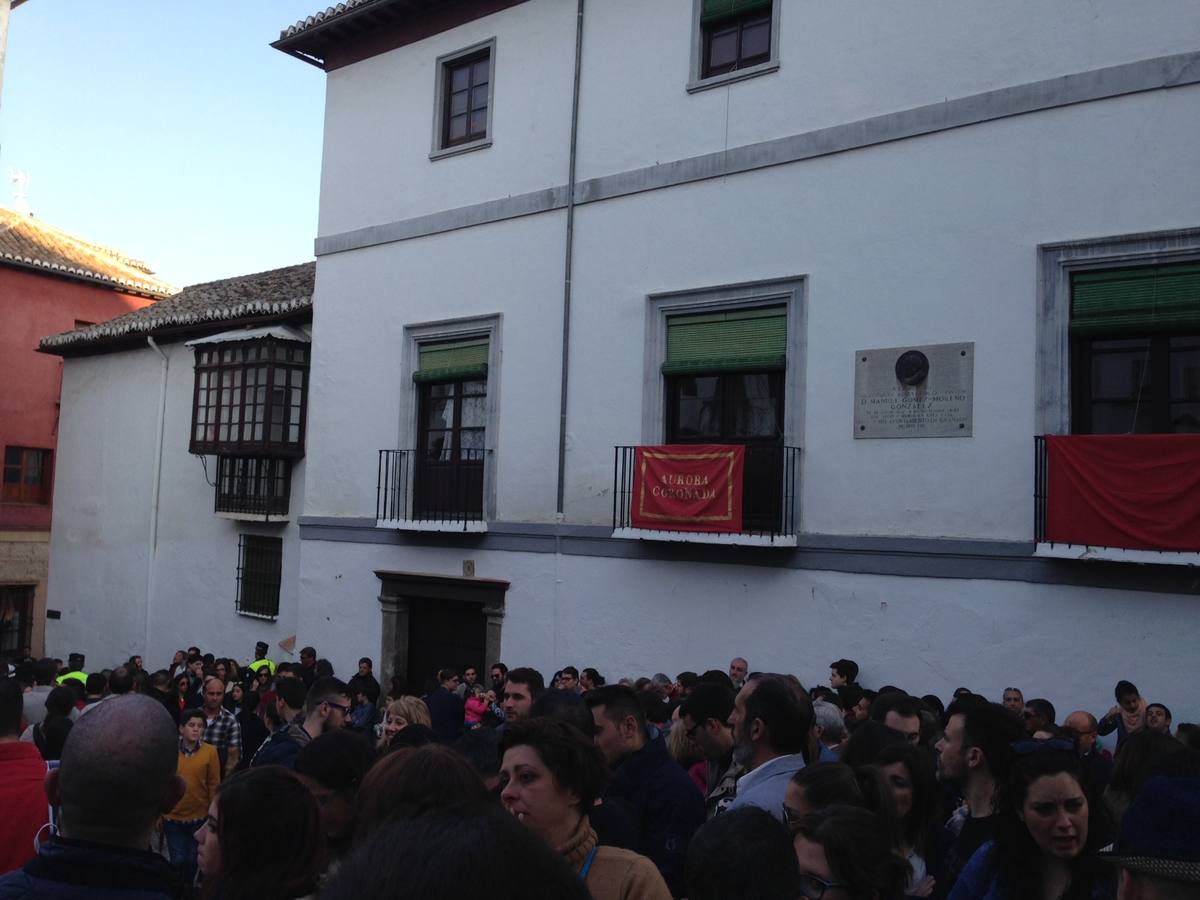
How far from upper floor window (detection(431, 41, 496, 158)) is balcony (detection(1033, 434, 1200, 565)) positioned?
25.4 feet

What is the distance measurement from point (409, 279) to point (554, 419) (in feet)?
10.3

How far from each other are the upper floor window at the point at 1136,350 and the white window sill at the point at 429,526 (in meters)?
6.53

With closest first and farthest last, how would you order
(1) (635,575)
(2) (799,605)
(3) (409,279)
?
(2) (799,605), (1) (635,575), (3) (409,279)

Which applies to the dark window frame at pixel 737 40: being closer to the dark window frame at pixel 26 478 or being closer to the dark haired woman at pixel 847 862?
the dark haired woman at pixel 847 862

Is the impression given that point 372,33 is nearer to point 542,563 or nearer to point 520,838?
point 542,563

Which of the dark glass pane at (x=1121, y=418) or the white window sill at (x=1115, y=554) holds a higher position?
the dark glass pane at (x=1121, y=418)

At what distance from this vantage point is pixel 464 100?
1423cm

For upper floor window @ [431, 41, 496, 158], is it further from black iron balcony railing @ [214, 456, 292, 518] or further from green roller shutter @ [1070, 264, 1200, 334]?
green roller shutter @ [1070, 264, 1200, 334]

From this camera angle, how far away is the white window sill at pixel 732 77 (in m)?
11.2

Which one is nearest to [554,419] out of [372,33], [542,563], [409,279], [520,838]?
[542,563]

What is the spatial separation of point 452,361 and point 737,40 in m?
4.91

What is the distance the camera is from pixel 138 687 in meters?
9.35

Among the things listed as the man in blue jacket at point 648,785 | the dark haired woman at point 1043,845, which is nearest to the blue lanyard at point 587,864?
the man in blue jacket at point 648,785

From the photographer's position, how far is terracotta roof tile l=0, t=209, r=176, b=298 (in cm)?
2392
